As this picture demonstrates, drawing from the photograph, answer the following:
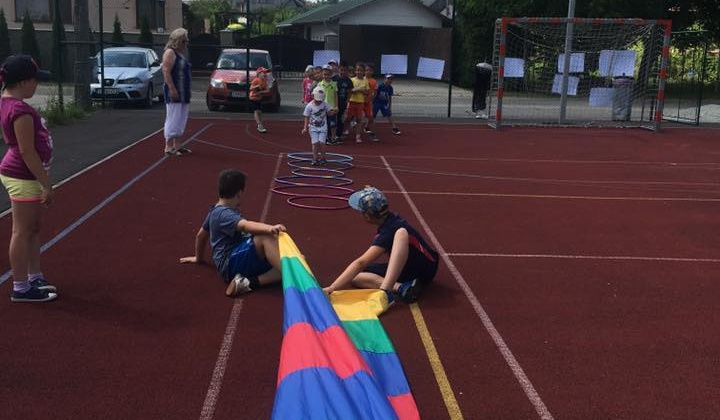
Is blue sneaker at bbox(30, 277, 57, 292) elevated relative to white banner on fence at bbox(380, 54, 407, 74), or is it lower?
lower

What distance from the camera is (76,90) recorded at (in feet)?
69.4

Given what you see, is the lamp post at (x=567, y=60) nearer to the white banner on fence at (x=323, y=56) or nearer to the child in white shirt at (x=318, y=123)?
the white banner on fence at (x=323, y=56)

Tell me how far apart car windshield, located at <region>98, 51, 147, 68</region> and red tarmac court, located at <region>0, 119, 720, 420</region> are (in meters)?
12.5

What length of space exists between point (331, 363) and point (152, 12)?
39.6 metres

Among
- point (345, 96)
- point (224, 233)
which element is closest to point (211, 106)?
point (345, 96)

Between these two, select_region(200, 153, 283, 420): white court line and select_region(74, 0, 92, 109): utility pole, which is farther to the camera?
select_region(74, 0, 92, 109): utility pole

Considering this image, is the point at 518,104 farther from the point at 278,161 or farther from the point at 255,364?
the point at 255,364

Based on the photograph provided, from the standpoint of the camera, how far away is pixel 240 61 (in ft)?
79.4

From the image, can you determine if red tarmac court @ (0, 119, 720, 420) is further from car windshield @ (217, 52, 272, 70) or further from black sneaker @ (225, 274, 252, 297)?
car windshield @ (217, 52, 272, 70)

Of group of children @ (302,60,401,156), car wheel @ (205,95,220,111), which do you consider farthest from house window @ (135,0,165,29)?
group of children @ (302,60,401,156)

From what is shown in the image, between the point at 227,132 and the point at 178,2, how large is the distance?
86.7 feet

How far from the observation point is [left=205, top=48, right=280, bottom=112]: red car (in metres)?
23.0

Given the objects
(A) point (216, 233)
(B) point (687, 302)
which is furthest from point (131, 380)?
(B) point (687, 302)

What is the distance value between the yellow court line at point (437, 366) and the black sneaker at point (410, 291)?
0.20ft
